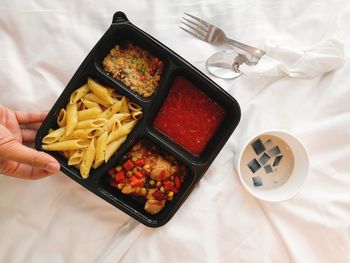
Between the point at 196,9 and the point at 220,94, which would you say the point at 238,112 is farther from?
the point at 196,9

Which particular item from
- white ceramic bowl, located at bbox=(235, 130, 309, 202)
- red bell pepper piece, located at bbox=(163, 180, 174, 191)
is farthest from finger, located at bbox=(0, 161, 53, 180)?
white ceramic bowl, located at bbox=(235, 130, 309, 202)

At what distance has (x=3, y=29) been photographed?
171 centimetres

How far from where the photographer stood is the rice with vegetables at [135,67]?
1.59 meters

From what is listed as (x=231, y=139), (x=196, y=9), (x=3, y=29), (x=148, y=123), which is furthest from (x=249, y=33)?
→ (x=3, y=29)

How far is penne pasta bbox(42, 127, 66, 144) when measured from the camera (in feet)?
5.07

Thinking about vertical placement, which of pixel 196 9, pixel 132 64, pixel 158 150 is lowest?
pixel 158 150

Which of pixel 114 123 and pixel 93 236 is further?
pixel 93 236

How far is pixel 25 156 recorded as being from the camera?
4.62 feet

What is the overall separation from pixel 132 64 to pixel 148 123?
25cm

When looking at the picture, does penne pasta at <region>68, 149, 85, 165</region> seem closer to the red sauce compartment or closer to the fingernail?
the fingernail

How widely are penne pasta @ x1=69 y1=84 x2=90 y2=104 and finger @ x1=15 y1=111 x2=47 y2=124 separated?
19 centimetres

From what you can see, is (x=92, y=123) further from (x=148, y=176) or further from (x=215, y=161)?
(x=215, y=161)

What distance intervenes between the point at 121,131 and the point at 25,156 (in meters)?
0.37

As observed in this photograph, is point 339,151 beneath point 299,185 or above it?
above
